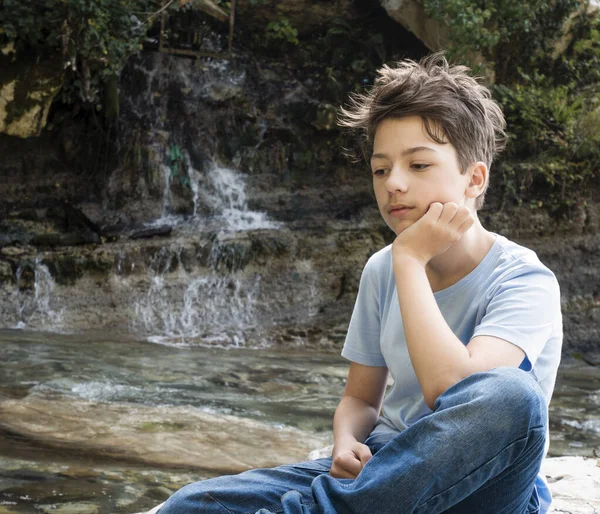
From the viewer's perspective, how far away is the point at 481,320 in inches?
81.1

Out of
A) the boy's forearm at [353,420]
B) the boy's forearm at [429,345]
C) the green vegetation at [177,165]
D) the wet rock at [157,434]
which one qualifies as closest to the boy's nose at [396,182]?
the boy's forearm at [429,345]

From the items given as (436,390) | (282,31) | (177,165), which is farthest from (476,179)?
(282,31)

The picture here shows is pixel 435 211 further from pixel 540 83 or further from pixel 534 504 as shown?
pixel 540 83

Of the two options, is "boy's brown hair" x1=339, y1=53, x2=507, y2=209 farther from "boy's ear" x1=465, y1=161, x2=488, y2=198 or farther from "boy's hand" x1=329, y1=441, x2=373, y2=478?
"boy's hand" x1=329, y1=441, x2=373, y2=478

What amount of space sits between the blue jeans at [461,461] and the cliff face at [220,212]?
24.4ft

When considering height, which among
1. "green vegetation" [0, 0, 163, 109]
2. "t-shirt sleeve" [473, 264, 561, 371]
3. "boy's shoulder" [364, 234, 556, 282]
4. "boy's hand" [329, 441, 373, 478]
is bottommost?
"boy's hand" [329, 441, 373, 478]

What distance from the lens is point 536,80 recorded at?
10922 mm

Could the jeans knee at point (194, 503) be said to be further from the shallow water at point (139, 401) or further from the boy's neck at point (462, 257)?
the shallow water at point (139, 401)

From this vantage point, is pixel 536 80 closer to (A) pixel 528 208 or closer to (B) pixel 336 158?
(A) pixel 528 208

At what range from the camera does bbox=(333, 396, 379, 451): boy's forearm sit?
7.09 feet

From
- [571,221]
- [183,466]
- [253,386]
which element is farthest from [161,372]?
[571,221]

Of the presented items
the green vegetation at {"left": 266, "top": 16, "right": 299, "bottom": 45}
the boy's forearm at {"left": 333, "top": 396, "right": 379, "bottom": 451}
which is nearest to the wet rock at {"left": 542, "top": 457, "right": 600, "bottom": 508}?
the boy's forearm at {"left": 333, "top": 396, "right": 379, "bottom": 451}

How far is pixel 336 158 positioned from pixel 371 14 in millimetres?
2703

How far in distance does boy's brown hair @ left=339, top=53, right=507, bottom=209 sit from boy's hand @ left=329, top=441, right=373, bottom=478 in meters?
0.84
